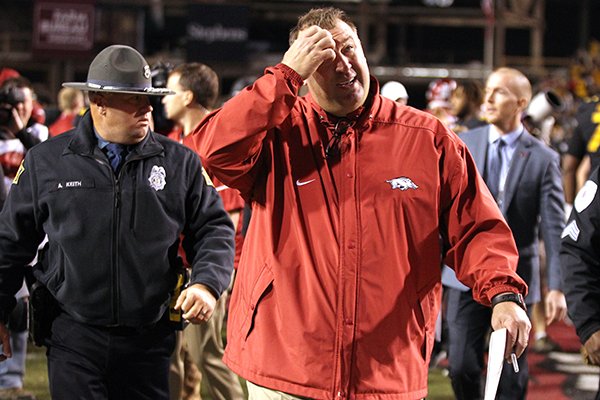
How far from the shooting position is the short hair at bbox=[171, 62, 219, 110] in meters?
7.04

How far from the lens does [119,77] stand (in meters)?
4.71

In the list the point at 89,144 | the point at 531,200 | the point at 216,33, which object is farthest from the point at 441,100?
the point at 216,33

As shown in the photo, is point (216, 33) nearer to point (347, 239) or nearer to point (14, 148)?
point (14, 148)

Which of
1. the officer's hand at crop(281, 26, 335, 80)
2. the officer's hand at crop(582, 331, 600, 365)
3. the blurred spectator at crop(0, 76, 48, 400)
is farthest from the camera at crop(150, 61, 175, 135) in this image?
the officer's hand at crop(582, 331, 600, 365)

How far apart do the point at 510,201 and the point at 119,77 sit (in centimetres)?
285

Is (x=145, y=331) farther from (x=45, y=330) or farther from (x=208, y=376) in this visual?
(x=208, y=376)

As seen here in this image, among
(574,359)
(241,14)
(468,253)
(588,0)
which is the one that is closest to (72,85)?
(468,253)

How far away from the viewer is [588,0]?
3950 cm

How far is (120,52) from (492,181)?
2760 mm

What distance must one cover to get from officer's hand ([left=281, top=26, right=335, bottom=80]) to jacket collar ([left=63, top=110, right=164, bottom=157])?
107 cm

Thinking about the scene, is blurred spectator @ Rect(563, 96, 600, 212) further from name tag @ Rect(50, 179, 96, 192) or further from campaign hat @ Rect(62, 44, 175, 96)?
name tag @ Rect(50, 179, 96, 192)

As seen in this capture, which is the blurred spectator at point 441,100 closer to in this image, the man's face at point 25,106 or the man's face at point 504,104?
the man's face at point 504,104

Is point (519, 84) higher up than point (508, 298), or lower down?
higher up

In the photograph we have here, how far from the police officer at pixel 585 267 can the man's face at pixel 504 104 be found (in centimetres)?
220
